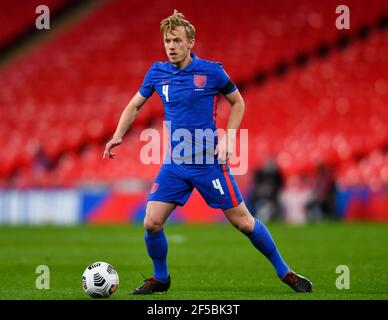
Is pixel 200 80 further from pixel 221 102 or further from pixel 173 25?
pixel 221 102

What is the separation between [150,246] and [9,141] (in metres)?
17.5

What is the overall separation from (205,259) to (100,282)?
4.42m

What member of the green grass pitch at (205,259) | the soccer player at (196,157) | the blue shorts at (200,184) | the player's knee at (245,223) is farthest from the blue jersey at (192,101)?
the green grass pitch at (205,259)

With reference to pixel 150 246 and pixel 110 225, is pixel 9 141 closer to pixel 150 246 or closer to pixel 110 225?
pixel 110 225

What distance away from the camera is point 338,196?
20.3 metres

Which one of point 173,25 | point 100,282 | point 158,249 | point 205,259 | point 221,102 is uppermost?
point 221,102

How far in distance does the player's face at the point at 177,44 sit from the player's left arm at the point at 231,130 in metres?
0.55

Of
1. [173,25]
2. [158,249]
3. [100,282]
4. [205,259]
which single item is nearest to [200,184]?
[158,249]

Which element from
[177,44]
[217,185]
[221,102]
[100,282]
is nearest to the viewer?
[100,282]

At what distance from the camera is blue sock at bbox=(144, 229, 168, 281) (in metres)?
8.02

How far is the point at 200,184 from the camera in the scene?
25.9ft

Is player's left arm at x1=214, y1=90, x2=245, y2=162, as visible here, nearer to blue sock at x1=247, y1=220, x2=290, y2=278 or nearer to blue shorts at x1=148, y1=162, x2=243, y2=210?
blue shorts at x1=148, y1=162, x2=243, y2=210

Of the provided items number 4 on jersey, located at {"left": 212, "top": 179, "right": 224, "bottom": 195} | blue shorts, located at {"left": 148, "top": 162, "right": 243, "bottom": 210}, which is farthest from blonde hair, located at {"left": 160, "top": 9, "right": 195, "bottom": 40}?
number 4 on jersey, located at {"left": 212, "top": 179, "right": 224, "bottom": 195}

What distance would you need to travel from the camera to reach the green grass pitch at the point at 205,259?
817 centimetres
